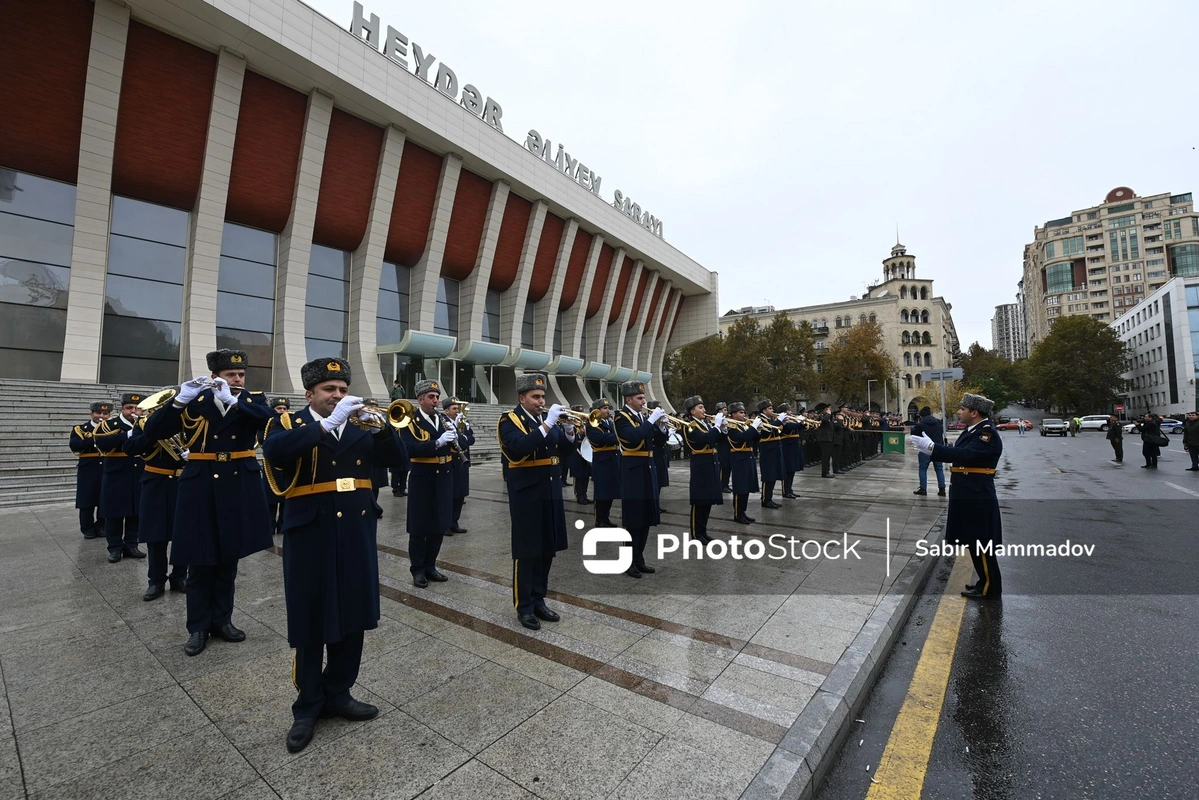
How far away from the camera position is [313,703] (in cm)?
300

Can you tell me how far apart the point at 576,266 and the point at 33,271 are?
95.6ft

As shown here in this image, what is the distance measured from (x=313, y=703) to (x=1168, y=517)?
516 inches

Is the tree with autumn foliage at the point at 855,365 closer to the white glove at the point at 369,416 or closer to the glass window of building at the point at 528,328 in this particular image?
the glass window of building at the point at 528,328

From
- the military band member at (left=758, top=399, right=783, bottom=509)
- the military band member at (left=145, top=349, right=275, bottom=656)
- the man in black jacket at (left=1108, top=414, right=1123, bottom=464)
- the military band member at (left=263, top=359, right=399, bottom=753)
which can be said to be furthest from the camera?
the man in black jacket at (left=1108, top=414, right=1123, bottom=464)

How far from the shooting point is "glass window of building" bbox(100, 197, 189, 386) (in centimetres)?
2097

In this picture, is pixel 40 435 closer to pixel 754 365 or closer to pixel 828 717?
pixel 828 717

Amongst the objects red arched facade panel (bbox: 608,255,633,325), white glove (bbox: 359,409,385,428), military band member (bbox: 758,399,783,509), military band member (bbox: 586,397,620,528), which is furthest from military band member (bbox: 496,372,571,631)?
red arched facade panel (bbox: 608,255,633,325)

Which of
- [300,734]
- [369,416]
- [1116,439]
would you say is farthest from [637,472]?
[1116,439]

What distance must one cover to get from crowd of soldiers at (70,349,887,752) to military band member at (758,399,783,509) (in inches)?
69.9

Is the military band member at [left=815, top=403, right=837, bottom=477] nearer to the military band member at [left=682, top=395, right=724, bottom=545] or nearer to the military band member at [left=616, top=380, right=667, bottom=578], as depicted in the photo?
the military band member at [left=682, top=395, right=724, bottom=545]

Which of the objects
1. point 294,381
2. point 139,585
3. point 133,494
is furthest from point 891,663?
point 294,381

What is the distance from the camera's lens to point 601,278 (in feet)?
140

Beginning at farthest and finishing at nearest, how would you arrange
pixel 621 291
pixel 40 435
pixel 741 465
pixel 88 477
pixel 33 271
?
1. pixel 621 291
2. pixel 33 271
3. pixel 40 435
4. pixel 741 465
5. pixel 88 477

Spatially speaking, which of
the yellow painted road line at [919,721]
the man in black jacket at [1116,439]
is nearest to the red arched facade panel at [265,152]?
the yellow painted road line at [919,721]
